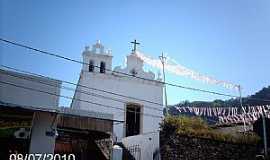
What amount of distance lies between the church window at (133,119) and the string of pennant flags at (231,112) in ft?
15.5

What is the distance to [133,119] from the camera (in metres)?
23.5

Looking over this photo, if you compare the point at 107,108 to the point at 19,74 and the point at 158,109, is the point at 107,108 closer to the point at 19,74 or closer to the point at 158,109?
the point at 158,109

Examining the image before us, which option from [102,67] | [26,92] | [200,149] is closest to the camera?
[26,92]

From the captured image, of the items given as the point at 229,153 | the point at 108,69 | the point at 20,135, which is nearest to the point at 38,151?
the point at 20,135

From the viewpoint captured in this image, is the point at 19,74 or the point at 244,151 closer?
the point at 19,74

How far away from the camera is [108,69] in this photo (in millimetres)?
24062

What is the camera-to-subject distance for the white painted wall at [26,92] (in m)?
12.4

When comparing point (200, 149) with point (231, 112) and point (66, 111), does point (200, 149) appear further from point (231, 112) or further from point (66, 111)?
point (66, 111)

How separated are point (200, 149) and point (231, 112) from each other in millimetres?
4417

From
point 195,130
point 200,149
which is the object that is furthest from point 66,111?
point 200,149

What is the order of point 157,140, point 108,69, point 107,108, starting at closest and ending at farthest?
point 157,140 < point 107,108 < point 108,69

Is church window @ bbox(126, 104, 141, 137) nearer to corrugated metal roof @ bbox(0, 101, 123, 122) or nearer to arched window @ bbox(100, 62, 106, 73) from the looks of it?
arched window @ bbox(100, 62, 106, 73)

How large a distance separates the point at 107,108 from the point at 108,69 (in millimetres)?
3079

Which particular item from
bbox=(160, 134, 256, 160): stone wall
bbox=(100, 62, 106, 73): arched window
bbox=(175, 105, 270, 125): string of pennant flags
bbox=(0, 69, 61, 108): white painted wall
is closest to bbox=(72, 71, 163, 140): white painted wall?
bbox=(100, 62, 106, 73): arched window
